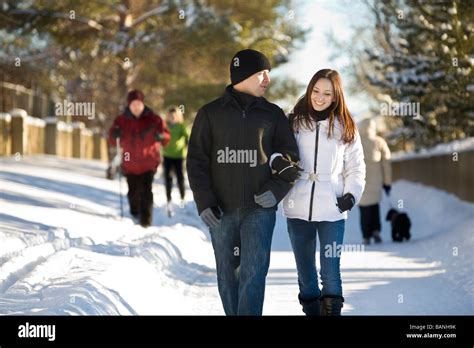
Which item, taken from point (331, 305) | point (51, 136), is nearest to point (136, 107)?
point (331, 305)

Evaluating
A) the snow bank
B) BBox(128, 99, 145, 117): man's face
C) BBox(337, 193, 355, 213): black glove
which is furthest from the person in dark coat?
the snow bank

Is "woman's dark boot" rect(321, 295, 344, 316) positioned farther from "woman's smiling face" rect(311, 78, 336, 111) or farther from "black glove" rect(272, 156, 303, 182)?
"woman's smiling face" rect(311, 78, 336, 111)

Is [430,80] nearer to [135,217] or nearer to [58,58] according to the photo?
[135,217]

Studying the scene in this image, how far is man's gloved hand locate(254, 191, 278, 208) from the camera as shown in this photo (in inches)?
238

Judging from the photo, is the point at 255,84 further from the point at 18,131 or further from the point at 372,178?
the point at 18,131

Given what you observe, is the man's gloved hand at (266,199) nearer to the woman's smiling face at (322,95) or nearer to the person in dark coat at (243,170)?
the person in dark coat at (243,170)

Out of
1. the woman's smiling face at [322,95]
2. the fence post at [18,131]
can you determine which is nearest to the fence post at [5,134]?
the fence post at [18,131]

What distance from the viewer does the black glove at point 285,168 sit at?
6.12 m

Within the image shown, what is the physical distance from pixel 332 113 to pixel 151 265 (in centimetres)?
410

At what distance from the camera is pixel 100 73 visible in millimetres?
40031

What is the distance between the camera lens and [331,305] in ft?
22.0

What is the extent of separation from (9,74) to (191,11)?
33.7 ft

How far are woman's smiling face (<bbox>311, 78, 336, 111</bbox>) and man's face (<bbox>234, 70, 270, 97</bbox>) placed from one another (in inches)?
17.9
